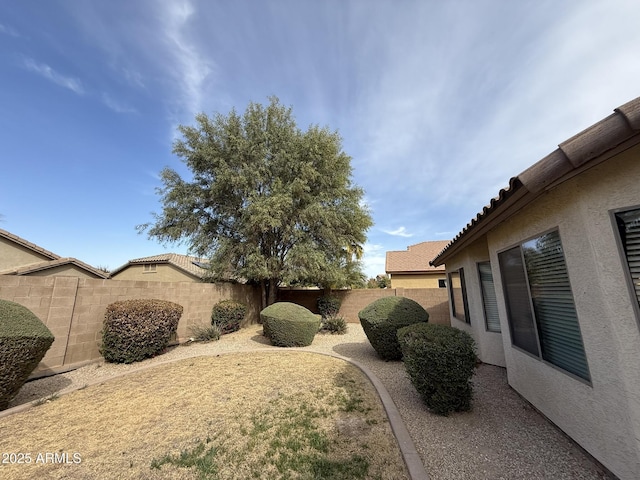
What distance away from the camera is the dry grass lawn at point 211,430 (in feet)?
9.22

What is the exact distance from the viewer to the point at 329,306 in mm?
15039

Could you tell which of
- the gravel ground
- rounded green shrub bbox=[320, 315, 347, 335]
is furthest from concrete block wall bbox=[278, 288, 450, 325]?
the gravel ground

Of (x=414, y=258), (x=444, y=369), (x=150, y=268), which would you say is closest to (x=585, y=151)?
(x=444, y=369)

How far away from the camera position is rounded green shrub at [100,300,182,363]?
692 centimetres

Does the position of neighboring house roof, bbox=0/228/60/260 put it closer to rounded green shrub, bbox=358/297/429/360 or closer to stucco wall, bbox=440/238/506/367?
rounded green shrub, bbox=358/297/429/360

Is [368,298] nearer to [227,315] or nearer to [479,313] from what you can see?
[227,315]

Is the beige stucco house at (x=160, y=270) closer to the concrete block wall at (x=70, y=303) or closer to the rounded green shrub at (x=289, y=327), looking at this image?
the concrete block wall at (x=70, y=303)

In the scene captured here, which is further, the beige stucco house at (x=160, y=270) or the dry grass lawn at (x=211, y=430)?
the beige stucco house at (x=160, y=270)

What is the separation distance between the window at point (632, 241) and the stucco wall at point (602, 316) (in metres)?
0.05

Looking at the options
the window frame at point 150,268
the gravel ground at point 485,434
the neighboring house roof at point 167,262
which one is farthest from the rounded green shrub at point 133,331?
the window frame at point 150,268

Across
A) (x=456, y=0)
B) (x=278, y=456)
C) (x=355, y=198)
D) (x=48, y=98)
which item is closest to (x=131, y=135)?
(x=48, y=98)

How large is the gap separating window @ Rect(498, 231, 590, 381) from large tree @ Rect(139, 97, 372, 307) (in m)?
8.93

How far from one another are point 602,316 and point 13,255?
24.6 m

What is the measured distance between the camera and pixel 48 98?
8352 millimetres
